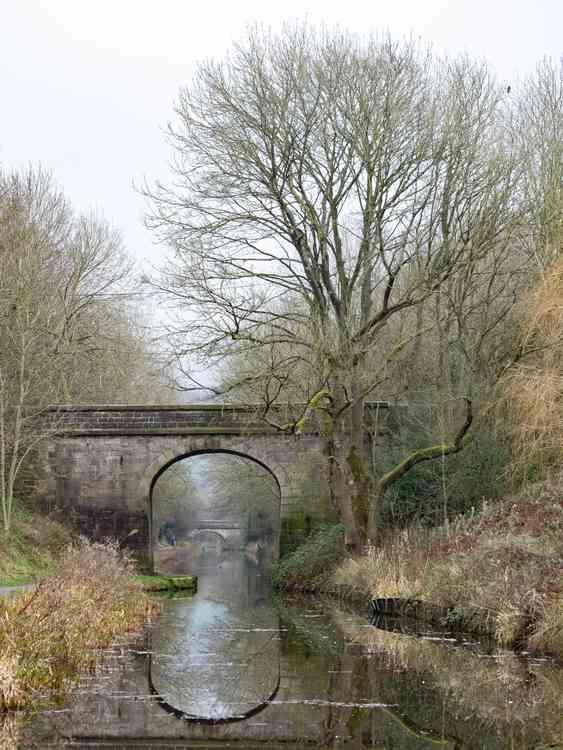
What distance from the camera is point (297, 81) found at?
754 inches

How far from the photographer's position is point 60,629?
9.90 meters

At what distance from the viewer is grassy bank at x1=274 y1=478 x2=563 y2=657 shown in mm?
12148

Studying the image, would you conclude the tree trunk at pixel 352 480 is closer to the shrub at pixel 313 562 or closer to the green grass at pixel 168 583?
the shrub at pixel 313 562

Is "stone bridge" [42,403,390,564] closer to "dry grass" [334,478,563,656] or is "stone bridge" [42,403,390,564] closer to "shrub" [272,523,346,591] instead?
"shrub" [272,523,346,591]

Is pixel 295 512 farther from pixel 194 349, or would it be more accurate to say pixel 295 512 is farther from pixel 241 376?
pixel 194 349

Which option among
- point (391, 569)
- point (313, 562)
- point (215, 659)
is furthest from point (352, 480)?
point (215, 659)

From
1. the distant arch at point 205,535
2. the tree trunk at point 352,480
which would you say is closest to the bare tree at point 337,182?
the tree trunk at point 352,480

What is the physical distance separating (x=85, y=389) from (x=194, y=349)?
13451 mm

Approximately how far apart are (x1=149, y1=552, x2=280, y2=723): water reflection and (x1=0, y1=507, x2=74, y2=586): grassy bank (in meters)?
2.74

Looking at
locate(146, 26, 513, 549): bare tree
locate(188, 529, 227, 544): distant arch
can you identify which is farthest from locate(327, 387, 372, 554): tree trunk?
locate(188, 529, 227, 544): distant arch

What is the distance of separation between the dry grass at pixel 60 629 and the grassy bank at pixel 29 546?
3.51 meters

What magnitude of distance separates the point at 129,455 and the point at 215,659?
15.1 meters

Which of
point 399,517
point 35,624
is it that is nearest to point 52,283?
point 399,517

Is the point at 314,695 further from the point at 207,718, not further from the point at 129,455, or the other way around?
the point at 129,455
